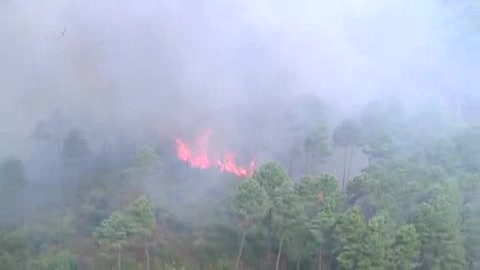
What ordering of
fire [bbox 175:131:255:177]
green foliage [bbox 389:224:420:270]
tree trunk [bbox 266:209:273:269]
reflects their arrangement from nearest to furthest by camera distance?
green foliage [bbox 389:224:420:270] < tree trunk [bbox 266:209:273:269] < fire [bbox 175:131:255:177]

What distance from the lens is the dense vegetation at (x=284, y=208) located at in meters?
14.6

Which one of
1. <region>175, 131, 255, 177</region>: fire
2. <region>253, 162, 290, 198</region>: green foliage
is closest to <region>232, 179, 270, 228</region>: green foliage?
<region>253, 162, 290, 198</region>: green foliage

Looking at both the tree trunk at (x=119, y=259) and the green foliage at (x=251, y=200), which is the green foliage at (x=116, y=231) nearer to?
the tree trunk at (x=119, y=259)

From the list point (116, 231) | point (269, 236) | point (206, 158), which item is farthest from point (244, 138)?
point (116, 231)

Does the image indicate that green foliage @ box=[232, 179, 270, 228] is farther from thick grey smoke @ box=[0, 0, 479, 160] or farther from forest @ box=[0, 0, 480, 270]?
thick grey smoke @ box=[0, 0, 479, 160]

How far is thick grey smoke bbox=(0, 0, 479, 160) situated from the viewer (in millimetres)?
23719

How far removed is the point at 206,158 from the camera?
2208 centimetres

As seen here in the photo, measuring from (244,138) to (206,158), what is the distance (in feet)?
5.29

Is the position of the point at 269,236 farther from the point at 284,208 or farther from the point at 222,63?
the point at 222,63

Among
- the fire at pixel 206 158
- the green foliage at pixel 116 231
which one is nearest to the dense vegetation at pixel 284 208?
the green foliage at pixel 116 231

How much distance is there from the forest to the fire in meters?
0.06

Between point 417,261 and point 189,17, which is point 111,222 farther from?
point 189,17

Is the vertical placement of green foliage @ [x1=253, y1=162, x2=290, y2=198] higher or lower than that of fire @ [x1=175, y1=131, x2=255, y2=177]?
lower

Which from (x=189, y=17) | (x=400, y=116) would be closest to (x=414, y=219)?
(x=400, y=116)
